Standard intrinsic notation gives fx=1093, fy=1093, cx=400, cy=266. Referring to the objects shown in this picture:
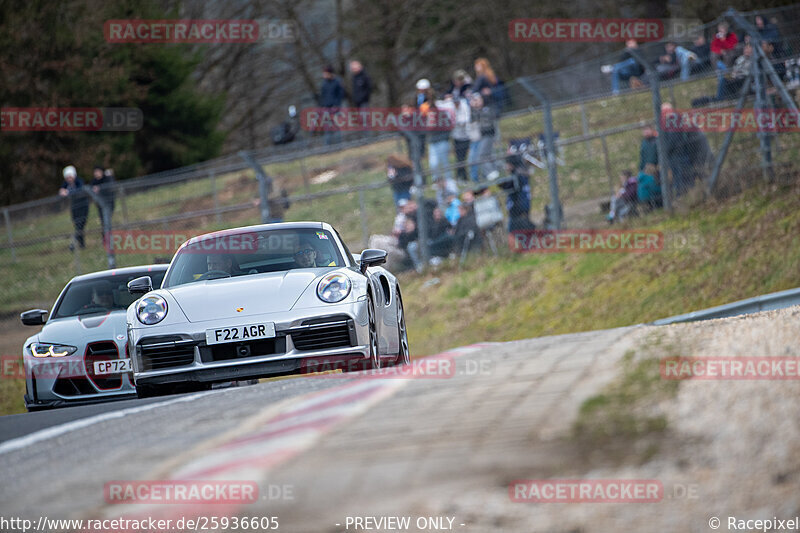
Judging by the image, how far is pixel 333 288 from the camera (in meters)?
8.52

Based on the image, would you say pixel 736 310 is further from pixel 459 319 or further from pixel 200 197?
pixel 200 197

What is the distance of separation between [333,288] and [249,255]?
4.95 feet

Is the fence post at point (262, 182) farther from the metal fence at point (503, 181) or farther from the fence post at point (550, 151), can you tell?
the fence post at point (550, 151)

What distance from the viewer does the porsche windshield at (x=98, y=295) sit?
38.3 feet

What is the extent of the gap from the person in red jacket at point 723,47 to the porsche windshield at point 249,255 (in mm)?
9040

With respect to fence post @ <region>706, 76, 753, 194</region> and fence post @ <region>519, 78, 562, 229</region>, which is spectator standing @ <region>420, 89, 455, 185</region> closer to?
fence post @ <region>519, 78, 562, 229</region>

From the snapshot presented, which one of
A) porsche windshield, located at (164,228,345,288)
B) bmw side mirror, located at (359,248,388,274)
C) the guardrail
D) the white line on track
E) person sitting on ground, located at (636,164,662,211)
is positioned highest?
person sitting on ground, located at (636,164,662,211)

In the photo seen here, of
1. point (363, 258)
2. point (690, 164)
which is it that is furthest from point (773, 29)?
point (363, 258)

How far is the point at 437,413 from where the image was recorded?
16.3 ft

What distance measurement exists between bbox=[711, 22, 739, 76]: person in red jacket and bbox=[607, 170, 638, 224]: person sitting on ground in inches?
84.9

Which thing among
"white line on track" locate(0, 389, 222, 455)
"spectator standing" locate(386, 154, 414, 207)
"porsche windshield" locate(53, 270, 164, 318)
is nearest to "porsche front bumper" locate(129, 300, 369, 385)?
"white line on track" locate(0, 389, 222, 455)

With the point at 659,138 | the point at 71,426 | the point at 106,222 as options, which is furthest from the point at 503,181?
the point at 71,426

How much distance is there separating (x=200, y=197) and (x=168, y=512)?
2393 centimetres

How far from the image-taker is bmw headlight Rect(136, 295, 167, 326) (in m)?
8.52
